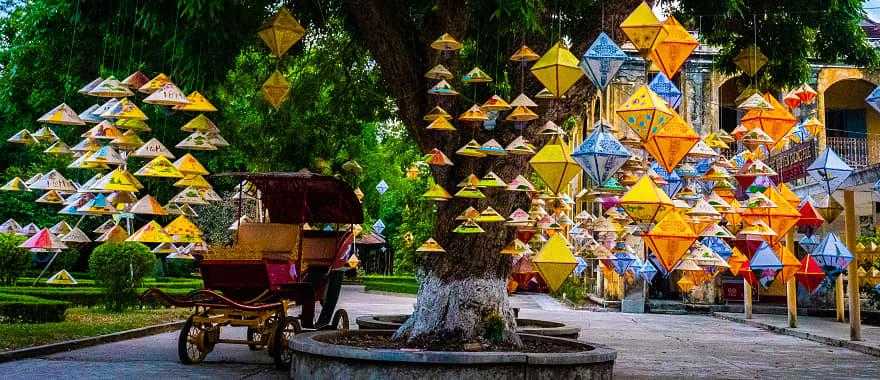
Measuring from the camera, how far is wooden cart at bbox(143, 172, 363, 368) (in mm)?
10242

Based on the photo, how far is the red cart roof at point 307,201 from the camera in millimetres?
11930

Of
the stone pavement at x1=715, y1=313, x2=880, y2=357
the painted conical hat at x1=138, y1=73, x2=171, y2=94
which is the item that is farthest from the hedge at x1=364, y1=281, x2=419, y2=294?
the painted conical hat at x1=138, y1=73, x2=171, y2=94

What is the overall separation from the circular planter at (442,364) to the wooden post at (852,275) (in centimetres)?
1090

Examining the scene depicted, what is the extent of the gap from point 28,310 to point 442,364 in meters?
9.58

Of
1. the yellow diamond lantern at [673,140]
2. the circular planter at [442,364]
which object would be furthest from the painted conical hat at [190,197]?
the yellow diamond lantern at [673,140]

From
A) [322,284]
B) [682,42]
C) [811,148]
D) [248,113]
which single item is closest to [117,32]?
[322,284]

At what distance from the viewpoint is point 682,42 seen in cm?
805

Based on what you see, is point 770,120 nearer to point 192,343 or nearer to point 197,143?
point 197,143

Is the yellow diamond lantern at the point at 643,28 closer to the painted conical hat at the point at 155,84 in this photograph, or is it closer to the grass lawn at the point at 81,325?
the painted conical hat at the point at 155,84

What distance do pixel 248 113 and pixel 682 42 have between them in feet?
58.9

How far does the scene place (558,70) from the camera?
770 centimetres

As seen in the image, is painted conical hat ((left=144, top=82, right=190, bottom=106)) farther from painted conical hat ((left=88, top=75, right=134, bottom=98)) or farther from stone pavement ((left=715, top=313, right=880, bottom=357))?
stone pavement ((left=715, top=313, right=880, bottom=357))

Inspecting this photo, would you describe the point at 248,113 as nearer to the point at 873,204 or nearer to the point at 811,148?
the point at 811,148

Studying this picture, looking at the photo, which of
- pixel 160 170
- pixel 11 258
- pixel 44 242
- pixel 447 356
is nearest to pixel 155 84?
pixel 160 170
